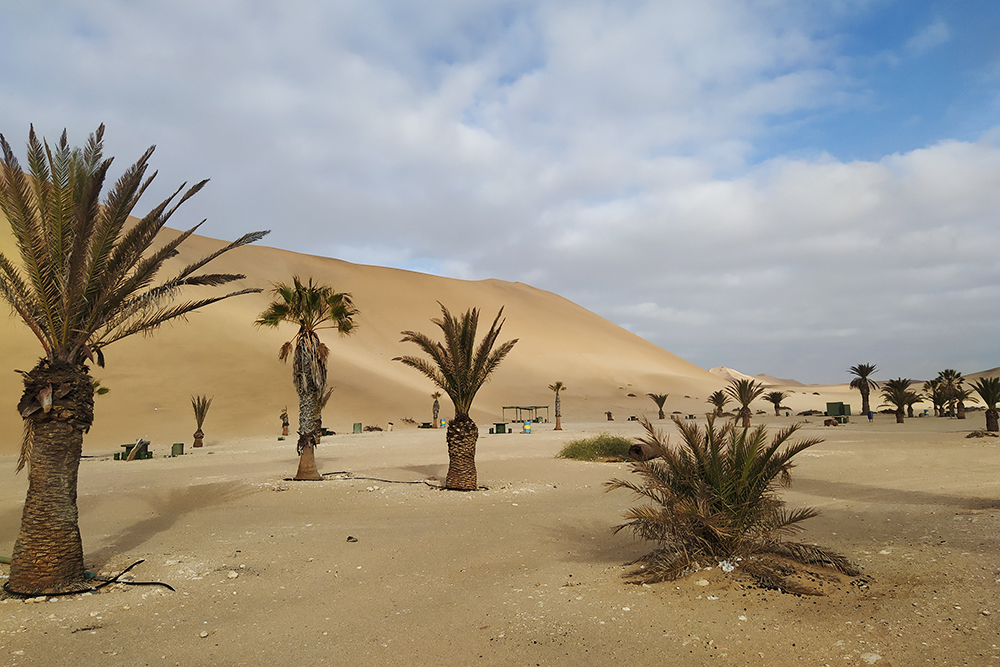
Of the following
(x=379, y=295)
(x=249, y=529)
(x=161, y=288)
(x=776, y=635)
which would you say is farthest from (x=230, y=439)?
(x=379, y=295)

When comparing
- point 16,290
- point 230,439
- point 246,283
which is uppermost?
point 246,283

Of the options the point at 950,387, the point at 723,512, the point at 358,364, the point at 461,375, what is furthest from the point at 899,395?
the point at 358,364

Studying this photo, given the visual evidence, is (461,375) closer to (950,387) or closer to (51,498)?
(51,498)

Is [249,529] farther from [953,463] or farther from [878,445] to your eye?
[878,445]

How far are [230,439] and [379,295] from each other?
56.8 m

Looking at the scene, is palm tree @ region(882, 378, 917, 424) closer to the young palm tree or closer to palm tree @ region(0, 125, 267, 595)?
the young palm tree

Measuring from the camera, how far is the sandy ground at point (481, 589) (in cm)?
446

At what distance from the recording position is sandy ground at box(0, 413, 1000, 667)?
4.46 metres

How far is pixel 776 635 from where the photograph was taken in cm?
441

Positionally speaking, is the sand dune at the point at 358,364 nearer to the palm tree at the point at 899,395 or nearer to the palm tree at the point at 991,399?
the palm tree at the point at 899,395

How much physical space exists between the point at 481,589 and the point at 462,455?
6.64 metres

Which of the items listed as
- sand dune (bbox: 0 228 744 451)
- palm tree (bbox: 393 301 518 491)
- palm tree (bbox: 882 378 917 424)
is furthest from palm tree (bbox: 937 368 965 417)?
palm tree (bbox: 393 301 518 491)

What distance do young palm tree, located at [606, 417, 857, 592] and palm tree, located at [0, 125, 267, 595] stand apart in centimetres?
599

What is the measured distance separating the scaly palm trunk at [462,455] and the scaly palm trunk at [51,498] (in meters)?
7.24
